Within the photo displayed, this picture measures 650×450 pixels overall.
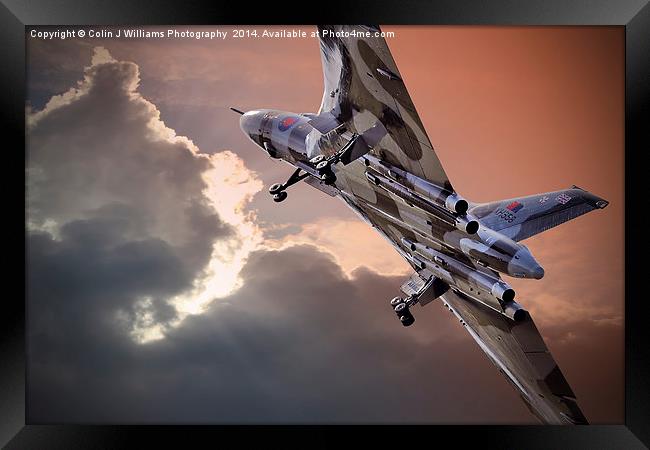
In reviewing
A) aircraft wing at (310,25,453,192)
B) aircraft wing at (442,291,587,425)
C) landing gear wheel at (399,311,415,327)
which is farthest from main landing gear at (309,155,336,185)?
aircraft wing at (442,291,587,425)

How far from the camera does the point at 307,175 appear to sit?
31.6 ft

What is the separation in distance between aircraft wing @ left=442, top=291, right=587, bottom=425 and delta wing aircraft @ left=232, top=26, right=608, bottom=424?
0.04ft

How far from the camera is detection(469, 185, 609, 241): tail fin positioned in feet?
28.9

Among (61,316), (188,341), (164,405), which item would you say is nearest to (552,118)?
(188,341)

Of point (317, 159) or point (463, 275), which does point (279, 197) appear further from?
point (463, 275)

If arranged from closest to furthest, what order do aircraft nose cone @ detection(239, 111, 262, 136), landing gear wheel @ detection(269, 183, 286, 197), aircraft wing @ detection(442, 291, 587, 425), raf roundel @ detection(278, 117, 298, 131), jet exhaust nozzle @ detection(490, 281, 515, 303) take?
1. jet exhaust nozzle @ detection(490, 281, 515, 303)
2. aircraft wing @ detection(442, 291, 587, 425)
3. landing gear wheel @ detection(269, 183, 286, 197)
4. aircraft nose cone @ detection(239, 111, 262, 136)
5. raf roundel @ detection(278, 117, 298, 131)

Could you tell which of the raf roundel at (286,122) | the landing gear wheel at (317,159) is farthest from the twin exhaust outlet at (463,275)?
the raf roundel at (286,122)

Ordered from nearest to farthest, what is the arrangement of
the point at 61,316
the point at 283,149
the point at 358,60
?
1. the point at 358,60
2. the point at 61,316
3. the point at 283,149

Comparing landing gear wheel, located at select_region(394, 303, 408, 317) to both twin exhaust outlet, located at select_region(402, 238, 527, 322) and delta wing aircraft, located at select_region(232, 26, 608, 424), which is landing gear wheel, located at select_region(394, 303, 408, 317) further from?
twin exhaust outlet, located at select_region(402, 238, 527, 322)

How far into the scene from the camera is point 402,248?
940cm
